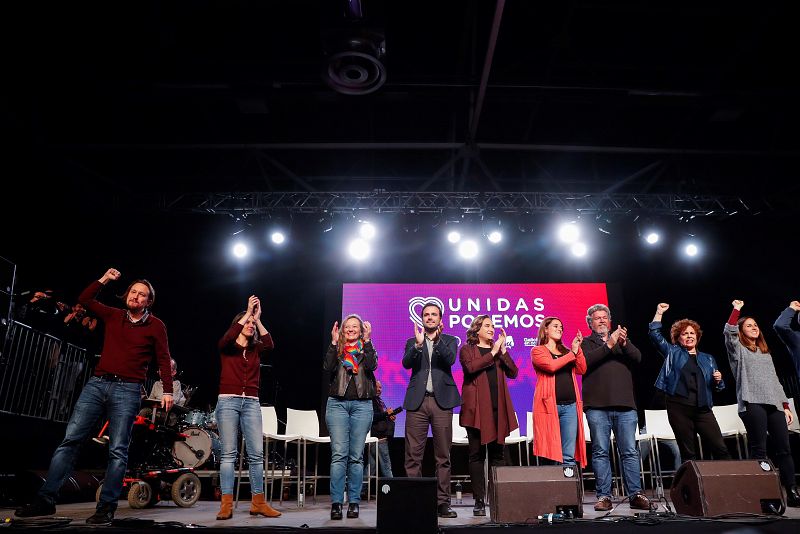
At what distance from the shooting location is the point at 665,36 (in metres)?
6.52

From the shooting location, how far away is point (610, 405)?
437cm

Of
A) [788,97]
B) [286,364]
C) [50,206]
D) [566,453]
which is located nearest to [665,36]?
[788,97]

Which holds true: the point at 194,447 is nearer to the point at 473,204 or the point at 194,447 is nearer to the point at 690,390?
the point at 473,204

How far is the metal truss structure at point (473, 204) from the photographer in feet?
26.8

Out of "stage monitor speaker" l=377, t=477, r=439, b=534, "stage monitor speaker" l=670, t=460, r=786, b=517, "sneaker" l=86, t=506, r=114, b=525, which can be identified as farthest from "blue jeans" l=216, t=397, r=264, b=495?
"stage monitor speaker" l=670, t=460, r=786, b=517

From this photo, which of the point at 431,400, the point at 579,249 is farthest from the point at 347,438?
the point at 579,249

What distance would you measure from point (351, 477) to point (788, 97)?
21.6 ft

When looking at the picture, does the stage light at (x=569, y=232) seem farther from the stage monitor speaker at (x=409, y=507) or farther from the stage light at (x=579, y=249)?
the stage monitor speaker at (x=409, y=507)

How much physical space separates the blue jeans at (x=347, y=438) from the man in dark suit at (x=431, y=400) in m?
0.34

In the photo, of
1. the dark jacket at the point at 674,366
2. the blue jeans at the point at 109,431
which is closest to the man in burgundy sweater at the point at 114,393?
Result: the blue jeans at the point at 109,431

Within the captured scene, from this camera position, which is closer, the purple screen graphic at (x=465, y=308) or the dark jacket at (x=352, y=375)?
the dark jacket at (x=352, y=375)

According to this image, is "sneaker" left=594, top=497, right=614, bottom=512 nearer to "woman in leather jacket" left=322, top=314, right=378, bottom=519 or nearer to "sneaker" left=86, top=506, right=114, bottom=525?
"woman in leather jacket" left=322, top=314, right=378, bottom=519

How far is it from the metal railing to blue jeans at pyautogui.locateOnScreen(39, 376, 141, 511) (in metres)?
3.47

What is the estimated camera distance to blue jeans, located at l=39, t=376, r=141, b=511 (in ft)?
12.0
